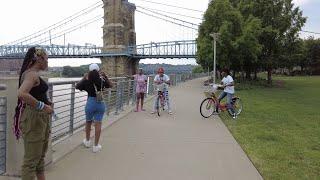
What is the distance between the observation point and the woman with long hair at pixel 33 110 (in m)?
5.25

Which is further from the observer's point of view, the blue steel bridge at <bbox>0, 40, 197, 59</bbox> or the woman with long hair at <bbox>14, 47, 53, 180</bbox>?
the blue steel bridge at <bbox>0, 40, 197, 59</bbox>

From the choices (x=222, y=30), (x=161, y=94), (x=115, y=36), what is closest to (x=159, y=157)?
(x=161, y=94)

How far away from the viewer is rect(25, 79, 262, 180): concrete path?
23.9ft

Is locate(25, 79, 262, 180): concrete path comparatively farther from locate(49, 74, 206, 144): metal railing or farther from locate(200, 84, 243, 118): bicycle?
locate(200, 84, 243, 118): bicycle

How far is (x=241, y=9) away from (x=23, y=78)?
4215cm

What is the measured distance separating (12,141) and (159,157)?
287cm

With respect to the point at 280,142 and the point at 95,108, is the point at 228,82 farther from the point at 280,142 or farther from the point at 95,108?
the point at 95,108

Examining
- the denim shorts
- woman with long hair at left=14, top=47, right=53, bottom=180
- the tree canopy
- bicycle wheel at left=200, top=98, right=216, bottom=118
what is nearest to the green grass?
bicycle wheel at left=200, top=98, right=216, bottom=118

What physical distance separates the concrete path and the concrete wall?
498 mm

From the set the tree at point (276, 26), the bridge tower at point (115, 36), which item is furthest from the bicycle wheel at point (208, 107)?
the bridge tower at point (115, 36)

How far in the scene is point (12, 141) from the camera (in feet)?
21.6

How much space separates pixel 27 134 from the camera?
5457 mm

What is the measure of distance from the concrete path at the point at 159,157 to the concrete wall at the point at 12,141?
50cm

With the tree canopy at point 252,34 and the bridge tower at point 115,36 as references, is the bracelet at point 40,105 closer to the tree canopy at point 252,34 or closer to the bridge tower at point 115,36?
the tree canopy at point 252,34
